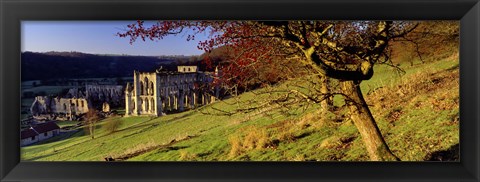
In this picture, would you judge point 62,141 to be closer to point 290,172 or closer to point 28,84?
point 28,84

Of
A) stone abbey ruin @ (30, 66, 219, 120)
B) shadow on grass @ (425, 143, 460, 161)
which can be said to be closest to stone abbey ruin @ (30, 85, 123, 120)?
stone abbey ruin @ (30, 66, 219, 120)

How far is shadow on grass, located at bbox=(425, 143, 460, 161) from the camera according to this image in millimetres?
3348

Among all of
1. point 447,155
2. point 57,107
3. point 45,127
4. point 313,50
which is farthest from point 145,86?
point 447,155

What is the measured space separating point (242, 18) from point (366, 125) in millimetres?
1234

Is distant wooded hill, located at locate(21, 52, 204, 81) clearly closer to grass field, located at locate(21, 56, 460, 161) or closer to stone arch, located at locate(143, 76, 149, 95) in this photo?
stone arch, located at locate(143, 76, 149, 95)

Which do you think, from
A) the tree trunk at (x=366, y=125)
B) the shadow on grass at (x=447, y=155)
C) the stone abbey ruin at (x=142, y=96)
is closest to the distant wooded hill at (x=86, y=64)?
the stone abbey ruin at (x=142, y=96)

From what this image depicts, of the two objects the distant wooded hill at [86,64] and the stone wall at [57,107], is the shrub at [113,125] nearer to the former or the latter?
the stone wall at [57,107]

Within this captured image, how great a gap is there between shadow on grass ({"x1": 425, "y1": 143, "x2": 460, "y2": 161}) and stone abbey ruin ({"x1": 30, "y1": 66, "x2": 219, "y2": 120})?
163 cm

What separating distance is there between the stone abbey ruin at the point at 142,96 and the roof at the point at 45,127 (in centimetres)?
6

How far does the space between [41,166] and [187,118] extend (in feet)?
3.59

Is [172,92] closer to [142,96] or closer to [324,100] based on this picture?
[142,96]
